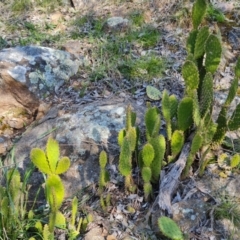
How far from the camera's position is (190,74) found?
2.11 m

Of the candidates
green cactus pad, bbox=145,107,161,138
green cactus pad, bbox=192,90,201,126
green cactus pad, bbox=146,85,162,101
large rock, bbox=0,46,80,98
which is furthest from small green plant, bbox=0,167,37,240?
large rock, bbox=0,46,80,98

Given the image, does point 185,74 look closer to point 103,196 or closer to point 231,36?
point 103,196

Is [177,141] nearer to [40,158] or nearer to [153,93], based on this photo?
[40,158]

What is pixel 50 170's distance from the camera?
75.2 inches

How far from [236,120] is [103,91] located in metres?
1.41

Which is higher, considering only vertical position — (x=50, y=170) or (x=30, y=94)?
(x=50, y=170)

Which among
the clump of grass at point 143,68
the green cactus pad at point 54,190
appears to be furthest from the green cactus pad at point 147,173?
the clump of grass at point 143,68

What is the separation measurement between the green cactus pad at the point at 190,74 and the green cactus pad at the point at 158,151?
1.25ft

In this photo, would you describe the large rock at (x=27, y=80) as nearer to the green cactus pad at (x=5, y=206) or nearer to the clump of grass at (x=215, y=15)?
the green cactus pad at (x=5, y=206)

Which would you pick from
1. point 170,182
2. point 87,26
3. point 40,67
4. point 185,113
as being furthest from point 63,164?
point 87,26

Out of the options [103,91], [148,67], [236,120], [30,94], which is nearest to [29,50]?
[30,94]

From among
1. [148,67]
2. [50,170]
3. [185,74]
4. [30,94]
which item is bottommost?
[30,94]

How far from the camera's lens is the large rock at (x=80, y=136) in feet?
8.00

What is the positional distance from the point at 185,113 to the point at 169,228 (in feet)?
2.14
